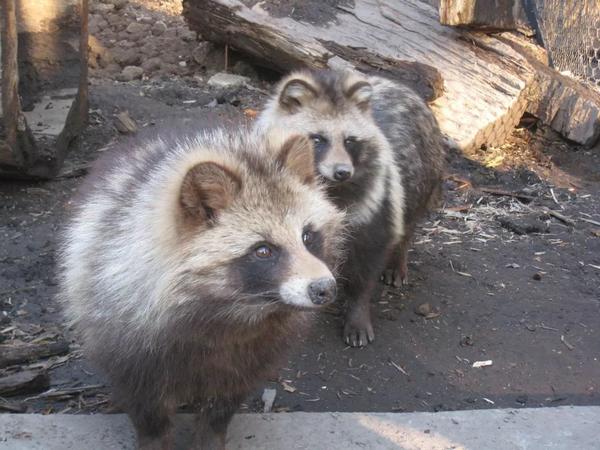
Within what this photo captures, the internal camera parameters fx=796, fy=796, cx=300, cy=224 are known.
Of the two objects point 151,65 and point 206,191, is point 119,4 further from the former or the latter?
point 206,191

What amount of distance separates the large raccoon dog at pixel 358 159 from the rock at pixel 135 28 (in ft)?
16.4

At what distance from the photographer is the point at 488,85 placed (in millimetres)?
8156

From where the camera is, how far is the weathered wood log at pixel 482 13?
762cm

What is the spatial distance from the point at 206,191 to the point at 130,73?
6283mm

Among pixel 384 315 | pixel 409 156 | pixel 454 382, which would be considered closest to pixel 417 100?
pixel 409 156

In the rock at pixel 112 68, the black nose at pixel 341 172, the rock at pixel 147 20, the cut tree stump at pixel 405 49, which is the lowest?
the rock at pixel 112 68

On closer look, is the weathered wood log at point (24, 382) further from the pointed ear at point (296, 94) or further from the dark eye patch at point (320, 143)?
the pointed ear at point (296, 94)

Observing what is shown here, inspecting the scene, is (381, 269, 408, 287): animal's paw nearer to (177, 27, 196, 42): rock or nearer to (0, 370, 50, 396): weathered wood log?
(0, 370, 50, 396): weathered wood log

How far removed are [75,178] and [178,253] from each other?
3.94m

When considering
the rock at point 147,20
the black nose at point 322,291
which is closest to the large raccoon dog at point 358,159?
the black nose at point 322,291

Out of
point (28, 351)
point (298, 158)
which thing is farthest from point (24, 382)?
point (298, 158)

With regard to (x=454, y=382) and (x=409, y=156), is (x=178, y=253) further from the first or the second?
(x=409, y=156)

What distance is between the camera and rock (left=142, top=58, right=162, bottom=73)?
9.06 meters

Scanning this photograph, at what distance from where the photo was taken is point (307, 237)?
310 centimetres
